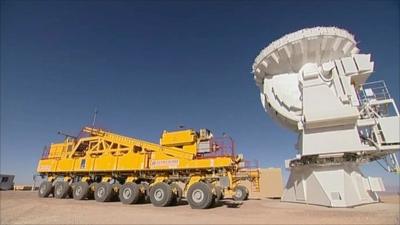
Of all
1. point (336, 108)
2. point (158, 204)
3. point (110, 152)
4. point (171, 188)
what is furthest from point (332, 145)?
point (110, 152)

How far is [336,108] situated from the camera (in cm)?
1351

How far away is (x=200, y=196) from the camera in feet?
40.4

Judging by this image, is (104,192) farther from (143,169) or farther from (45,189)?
(45,189)

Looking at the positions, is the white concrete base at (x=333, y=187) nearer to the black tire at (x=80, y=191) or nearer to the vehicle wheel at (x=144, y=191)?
the vehicle wheel at (x=144, y=191)

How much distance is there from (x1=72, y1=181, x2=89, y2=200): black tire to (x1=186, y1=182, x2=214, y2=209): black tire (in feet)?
28.3

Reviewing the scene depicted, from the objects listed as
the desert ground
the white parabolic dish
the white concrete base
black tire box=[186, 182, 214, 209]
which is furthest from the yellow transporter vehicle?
the white parabolic dish

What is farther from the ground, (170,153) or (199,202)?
(170,153)

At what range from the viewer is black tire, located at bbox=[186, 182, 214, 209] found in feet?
39.5

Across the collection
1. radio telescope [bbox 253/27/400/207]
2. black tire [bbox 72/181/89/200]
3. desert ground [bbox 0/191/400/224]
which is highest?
radio telescope [bbox 253/27/400/207]

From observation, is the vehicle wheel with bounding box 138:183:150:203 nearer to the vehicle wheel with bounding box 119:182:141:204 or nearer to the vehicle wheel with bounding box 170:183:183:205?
the vehicle wheel with bounding box 119:182:141:204

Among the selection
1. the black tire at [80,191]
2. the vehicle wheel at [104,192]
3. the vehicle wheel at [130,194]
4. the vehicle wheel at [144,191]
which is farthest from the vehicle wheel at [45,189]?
the vehicle wheel at [144,191]

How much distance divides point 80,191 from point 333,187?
53.5 ft

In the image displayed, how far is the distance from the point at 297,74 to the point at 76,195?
17643 millimetres

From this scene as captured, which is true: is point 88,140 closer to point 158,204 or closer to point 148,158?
point 148,158
